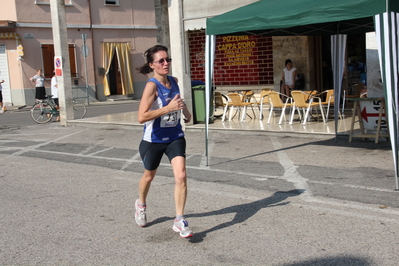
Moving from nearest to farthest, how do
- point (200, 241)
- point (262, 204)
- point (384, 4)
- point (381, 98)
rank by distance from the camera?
point (200, 241) → point (262, 204) → point (384, 4) → point (381, 98)

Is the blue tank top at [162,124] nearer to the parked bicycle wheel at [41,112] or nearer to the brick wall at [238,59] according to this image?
the brick wall at [238,59]

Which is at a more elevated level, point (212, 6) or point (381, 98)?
point (212, 6)

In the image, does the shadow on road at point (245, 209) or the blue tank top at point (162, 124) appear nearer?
the blue tank top at point (162, 124)

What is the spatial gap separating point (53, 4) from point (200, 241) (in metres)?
13.5

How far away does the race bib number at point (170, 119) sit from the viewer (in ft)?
16.4

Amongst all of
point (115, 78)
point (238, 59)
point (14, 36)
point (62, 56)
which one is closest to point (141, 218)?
point (62, 56)

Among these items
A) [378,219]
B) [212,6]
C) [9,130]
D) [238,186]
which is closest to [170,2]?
[212,6]

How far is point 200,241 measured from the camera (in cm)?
480

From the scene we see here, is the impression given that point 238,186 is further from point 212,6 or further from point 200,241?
point 212,6

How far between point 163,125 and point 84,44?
23.8 meters

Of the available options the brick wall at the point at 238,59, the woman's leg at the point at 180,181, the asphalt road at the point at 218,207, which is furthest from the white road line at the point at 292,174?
the brick wall at the point at 238,59

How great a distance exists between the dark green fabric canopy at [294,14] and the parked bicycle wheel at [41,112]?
33.4 ft

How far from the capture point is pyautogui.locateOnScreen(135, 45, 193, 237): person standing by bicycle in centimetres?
488

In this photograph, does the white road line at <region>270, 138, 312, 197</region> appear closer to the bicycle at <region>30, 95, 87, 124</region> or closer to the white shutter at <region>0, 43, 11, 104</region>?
the bicycle at <region>30, 95, 87, 124</region>
